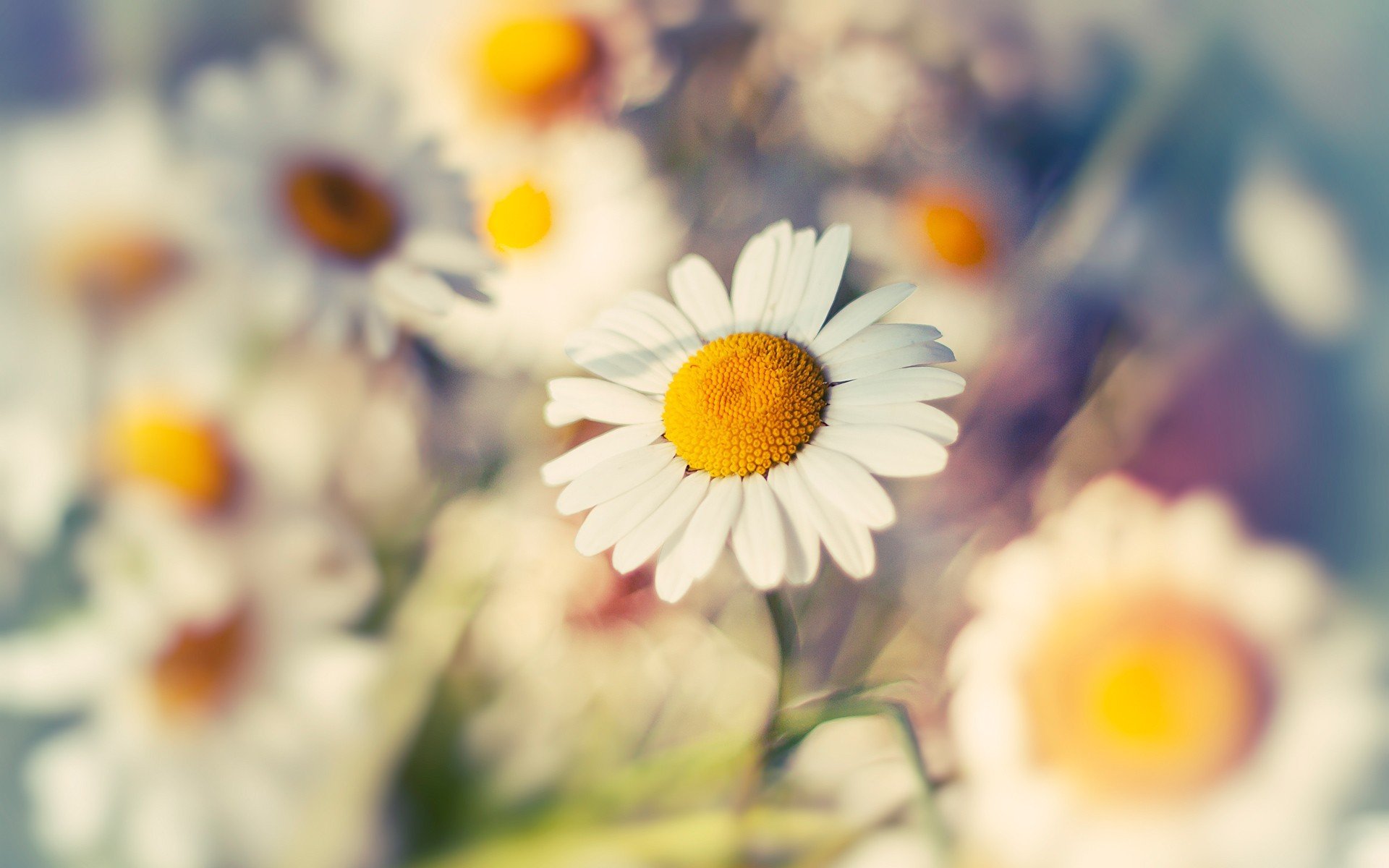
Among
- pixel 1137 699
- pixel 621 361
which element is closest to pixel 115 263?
pixel 621 361

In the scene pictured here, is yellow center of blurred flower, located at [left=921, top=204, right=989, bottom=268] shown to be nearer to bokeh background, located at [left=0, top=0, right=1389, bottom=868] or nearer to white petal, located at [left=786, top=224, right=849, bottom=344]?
bokeh background, located at [left=0, top=0, right=1389, bottom=868]

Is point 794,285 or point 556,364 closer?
point 794,285

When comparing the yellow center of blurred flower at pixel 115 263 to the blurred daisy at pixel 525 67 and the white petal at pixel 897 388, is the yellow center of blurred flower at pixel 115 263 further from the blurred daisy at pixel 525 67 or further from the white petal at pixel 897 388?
the white petal at pixel 897 388

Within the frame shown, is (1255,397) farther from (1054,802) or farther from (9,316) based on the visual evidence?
(9,316)

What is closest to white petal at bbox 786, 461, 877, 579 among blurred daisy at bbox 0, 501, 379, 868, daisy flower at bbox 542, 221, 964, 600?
daisy flower at bbox 542, 221, 964, 600

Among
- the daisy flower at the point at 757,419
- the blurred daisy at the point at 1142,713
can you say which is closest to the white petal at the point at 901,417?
the daisy flower at the point at 757,419

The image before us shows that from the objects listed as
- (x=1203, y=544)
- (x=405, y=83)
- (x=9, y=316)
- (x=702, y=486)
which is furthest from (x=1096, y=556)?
(x=9, y=316)

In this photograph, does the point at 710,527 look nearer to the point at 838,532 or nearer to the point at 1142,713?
the point at 838,532
